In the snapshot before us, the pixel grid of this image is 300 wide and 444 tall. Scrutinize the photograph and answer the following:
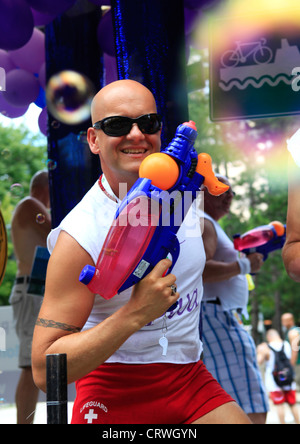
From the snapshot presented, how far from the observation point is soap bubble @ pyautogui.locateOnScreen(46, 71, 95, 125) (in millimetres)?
3086

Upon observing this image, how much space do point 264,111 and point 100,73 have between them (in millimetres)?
868

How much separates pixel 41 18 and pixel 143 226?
2.26 m

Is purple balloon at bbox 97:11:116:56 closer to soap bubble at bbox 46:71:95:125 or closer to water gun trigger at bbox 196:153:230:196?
soap bubble at bbox 46:71:95:125

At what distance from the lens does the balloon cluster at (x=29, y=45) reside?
320cm

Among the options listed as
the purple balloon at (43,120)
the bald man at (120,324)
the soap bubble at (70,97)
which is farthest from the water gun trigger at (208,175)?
the purple balloon at (43,120)

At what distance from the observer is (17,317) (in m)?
4.41

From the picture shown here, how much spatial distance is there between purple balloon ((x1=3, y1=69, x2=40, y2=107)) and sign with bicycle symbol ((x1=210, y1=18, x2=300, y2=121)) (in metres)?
1.14

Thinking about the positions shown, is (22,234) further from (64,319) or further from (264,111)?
(64,319)

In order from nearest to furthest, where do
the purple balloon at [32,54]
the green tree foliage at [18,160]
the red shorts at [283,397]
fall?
the purple balloon at [32,54], the red shorts at [283,397], the green tree foliage at [18,160]

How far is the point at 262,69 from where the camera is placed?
3.44m

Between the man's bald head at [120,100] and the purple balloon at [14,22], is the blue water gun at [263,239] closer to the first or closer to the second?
the purple balloon at [14,22]

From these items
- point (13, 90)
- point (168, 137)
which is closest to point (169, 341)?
point (168, 137)

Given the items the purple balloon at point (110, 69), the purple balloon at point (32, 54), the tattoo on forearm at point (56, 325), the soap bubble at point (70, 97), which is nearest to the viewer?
the tattoo on forearm at point (56, 325)

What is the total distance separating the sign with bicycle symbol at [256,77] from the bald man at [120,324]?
1.69 metres
